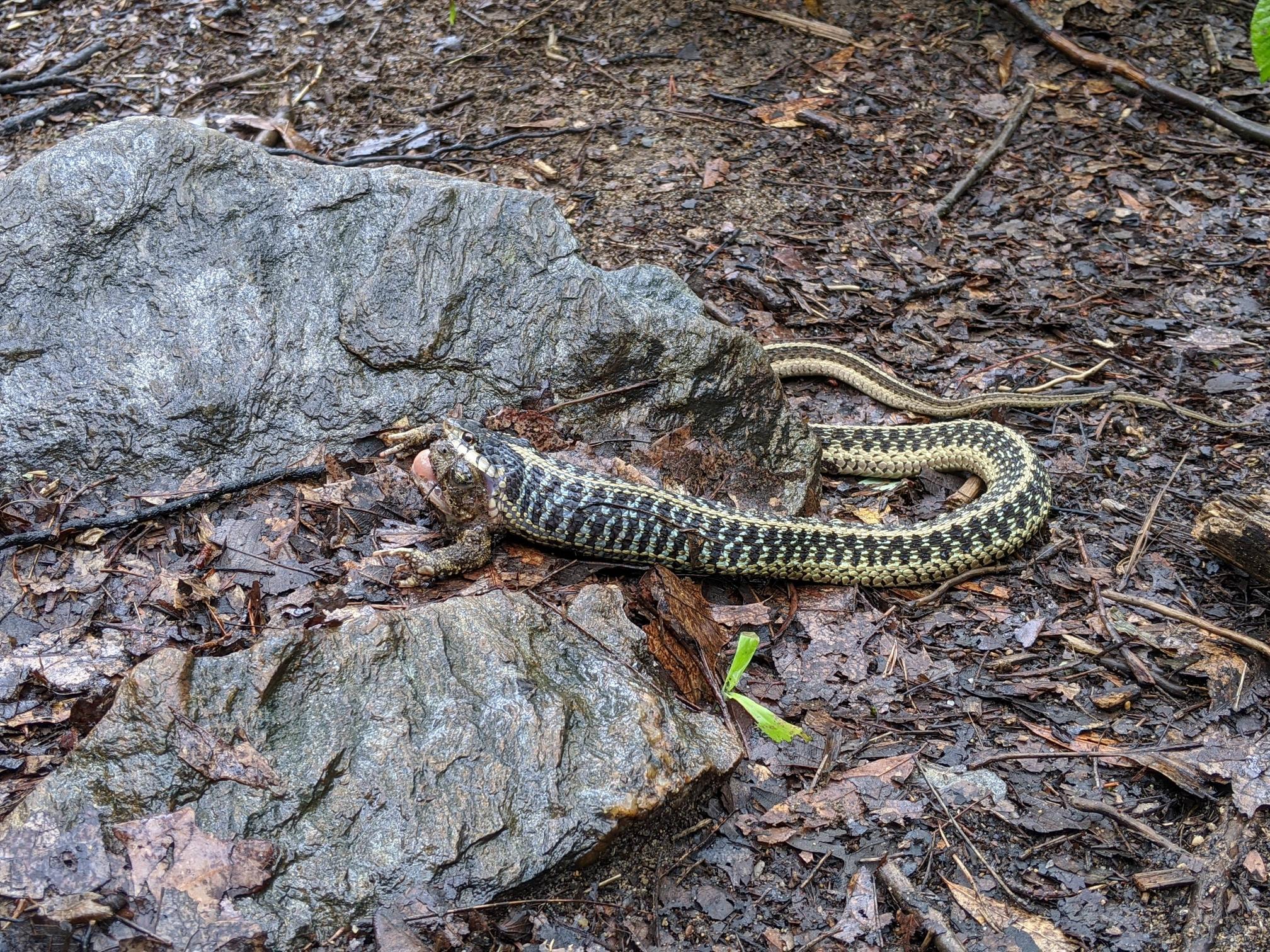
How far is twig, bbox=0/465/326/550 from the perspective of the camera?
6.45 metres

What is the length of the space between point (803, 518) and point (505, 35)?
875 centimetres

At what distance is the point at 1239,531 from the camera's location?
6.75m

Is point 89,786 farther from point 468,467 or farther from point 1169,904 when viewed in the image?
point 1169,904

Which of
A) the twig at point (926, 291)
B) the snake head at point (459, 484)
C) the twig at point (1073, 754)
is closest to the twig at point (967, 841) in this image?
the twig at point (1073, 754)

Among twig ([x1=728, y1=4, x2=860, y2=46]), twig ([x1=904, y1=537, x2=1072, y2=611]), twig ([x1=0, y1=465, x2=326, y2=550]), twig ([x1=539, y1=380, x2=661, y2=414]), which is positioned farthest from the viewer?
twig ([x1=728, y1=4, x2=860, y2=46])

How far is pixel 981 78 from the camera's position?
41.7 ft

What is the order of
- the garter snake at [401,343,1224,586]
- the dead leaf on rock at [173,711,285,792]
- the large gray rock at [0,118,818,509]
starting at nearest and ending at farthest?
the dead leaf on rock at [173,711,285,792]
the garter snake at [401,343,1224,586]
the large gray rock at [0,118,818,509]

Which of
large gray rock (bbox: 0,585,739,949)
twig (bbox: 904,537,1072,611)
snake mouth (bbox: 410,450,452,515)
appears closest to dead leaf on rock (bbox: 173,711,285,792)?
large gray rock (bbox: 0,585,739,949)

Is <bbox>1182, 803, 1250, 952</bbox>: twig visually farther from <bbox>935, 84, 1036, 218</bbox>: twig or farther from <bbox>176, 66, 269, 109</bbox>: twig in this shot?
<bbox>176, 66, 269, 109</bbox>: twig

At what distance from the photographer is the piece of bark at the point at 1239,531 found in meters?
6.68

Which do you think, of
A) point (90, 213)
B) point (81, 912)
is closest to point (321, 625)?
point (81, 912)

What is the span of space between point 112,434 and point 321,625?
244 centimetres

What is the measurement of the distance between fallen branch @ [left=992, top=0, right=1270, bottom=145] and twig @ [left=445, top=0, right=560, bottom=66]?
5.90 meters

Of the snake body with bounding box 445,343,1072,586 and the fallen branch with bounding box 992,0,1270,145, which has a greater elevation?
the fallen branch with bounding box 992,0,1270,145
